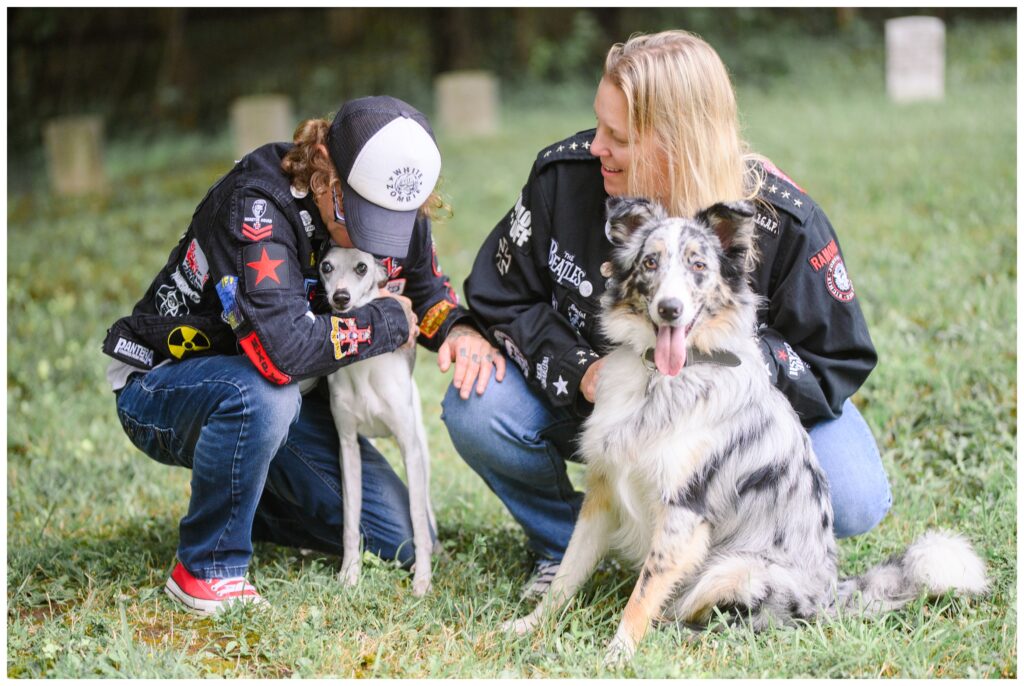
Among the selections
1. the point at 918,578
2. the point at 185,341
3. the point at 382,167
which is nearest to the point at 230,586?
the point at 185,341

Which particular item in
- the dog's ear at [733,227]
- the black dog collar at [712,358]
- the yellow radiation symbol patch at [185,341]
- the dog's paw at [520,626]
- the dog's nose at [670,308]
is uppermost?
the dog's ear at [733,227]

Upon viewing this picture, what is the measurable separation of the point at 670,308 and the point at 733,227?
0.34 metres

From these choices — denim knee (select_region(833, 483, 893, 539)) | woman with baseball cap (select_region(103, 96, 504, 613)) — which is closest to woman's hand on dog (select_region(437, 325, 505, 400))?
woman with baseball cap (select_region(103, 96, 504, 613))

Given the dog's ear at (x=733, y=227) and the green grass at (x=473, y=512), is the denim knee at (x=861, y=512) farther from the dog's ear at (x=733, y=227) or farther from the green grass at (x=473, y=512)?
the dog's ear at (x=733, y=227)

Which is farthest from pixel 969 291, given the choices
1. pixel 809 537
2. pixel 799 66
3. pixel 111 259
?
pixel 799 66

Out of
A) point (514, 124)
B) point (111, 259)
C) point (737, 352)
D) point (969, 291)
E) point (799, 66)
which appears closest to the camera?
point (737, 352)

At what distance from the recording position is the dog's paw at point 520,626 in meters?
3.15

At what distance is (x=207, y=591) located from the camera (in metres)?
3.29

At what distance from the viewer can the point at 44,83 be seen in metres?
17.0

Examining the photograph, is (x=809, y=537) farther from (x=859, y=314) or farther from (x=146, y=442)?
(x=146, y=442)

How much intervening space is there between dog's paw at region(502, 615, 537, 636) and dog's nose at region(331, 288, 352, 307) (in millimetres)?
1156

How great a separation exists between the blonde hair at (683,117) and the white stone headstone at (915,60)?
11.5 meters

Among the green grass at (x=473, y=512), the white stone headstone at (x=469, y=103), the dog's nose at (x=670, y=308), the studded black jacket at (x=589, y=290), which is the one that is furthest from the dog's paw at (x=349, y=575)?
the white stone headstone at (x=469, y=103)

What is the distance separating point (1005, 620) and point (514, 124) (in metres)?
12.1
